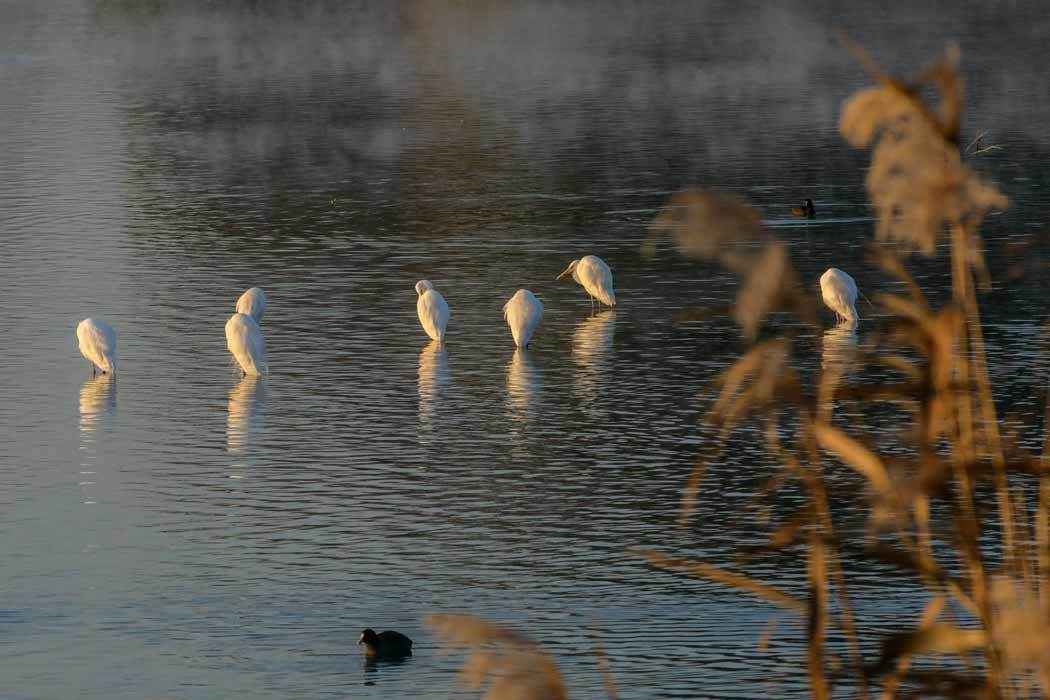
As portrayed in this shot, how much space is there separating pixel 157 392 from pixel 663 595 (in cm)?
1152

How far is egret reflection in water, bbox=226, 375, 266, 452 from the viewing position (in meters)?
24.9

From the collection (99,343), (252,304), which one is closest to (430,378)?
(252,304)

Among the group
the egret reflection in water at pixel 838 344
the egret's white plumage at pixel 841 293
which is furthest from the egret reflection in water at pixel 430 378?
the egret's white plumage at pixel 841 293

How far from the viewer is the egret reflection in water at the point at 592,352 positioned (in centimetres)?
2760

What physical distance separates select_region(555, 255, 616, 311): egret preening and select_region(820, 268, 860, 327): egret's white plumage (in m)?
3.60

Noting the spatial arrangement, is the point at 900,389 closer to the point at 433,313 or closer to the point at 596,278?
the point at 433,313

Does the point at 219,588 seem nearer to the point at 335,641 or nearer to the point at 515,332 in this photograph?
the point at 335,641

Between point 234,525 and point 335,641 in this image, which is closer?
point 335,641

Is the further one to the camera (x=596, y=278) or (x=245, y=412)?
(x=596, y=278)

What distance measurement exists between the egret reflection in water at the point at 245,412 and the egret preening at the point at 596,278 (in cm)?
708

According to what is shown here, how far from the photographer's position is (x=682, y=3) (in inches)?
5335

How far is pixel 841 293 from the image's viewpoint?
1261 inches

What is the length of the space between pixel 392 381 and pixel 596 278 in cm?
636

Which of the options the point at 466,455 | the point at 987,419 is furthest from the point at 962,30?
the point at 987,419
